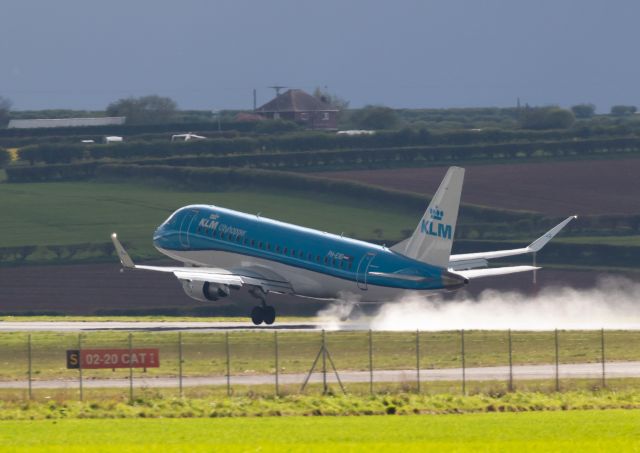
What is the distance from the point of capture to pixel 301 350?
2594 inches

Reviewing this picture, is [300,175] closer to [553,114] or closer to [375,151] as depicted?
[375,151]

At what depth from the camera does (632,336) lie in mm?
70500

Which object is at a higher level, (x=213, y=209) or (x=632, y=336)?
(x=213, y=209)

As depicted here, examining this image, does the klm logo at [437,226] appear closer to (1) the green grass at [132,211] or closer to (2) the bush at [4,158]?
(1) the green grass at [132,211]

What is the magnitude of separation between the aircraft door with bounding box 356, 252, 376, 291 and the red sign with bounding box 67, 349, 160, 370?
1917 centimetres

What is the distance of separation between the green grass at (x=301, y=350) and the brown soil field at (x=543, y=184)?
62.8m

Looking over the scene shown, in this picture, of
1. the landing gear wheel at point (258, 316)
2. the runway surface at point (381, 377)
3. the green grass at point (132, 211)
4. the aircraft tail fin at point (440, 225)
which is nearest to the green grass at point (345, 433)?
the runway surface at point (381, 377)

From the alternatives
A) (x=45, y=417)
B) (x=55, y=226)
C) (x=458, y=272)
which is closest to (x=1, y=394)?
(x=45, y=417)

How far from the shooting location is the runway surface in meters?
58.1

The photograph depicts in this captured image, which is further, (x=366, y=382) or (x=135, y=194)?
(x=135, y=194)

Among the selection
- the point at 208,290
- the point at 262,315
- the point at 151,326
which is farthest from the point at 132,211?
the point at 208,290

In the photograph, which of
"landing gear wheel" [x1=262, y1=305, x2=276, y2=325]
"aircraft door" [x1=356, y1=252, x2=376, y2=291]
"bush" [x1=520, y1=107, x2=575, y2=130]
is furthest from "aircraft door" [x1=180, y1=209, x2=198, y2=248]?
"bush" [x1=520, y1=107, x2=575, y2=130]

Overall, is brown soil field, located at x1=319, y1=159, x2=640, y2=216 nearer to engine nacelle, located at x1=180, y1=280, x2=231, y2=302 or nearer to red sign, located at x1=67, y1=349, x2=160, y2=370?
engine nacelle, located at x1=180, y1=280, x2=231, y2=302

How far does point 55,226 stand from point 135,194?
15715mm
